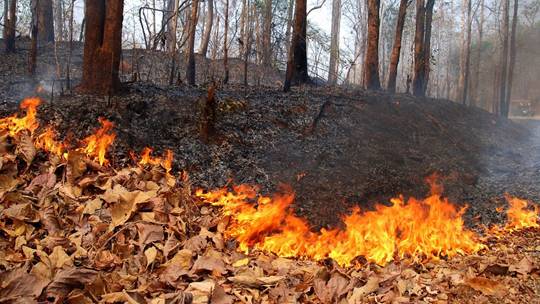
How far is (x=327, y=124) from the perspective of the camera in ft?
28.0

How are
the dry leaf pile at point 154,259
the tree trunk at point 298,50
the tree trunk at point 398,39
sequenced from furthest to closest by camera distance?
the tree trunk at point 398,39 < the tree trunk at point 298,50 < the dry leaf pile at point 154,259

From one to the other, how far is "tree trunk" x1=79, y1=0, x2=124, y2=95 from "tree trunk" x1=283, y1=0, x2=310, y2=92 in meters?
4.19

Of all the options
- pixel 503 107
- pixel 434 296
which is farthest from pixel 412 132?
pixel 503 107

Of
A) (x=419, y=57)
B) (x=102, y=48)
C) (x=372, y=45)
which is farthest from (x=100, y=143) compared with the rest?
(x=419, y=57)

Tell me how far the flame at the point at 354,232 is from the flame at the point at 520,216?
67 cm

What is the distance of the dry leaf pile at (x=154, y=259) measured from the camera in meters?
3.69

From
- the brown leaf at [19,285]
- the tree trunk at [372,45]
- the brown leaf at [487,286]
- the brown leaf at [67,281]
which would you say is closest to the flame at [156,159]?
the brown leaf at [67,281]

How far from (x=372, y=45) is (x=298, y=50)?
2852 mm

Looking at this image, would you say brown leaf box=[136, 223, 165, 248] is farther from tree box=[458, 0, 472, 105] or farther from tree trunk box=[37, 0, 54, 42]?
tree box=[458, 0, 472, 105]

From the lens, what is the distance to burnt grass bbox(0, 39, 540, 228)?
6312mm

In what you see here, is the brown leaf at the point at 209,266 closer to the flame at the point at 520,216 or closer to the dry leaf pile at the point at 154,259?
the dry leaf pile at the point at 154,259

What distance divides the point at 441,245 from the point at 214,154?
Answer: 12.5 ft

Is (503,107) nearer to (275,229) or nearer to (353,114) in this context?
(353,114)

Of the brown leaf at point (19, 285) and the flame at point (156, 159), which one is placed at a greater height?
the flame at point (156, 159)
